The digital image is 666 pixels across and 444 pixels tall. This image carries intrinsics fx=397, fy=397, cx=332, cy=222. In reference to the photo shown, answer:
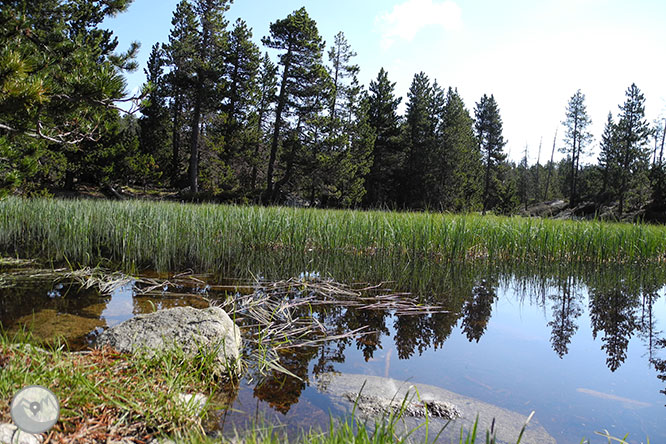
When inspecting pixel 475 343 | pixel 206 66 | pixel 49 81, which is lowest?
pixel 475 343

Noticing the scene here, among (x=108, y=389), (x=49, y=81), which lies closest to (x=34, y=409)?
(x=108, y=389)

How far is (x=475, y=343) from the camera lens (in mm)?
3324

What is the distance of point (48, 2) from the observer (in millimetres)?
5594

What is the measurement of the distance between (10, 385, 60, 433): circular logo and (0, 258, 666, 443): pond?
41.3 inches

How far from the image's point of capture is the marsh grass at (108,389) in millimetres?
1509

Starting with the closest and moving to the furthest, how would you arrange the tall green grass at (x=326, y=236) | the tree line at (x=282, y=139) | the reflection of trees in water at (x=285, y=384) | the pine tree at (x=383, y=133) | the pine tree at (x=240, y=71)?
1. the reflection of trees in water at (x=285, y=384)
2. the tall green grass at (x=326, y=236)
3. the tree line at (x=282, y=139)
4. the pine tree at (x=240, y=71)
5. the pine tree at (x=383, y=133)

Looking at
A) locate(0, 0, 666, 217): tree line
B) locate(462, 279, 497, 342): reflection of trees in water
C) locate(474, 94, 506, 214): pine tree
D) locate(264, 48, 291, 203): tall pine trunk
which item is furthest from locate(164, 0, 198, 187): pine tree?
locate(474, 94, 506, 214): pine tree

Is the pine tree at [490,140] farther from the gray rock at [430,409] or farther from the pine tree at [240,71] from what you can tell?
the gray rock at [430,409]

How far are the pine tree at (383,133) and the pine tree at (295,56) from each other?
772 cm

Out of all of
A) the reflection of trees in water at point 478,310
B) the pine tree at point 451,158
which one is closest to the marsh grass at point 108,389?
the reflection of trees in water at point 478,310

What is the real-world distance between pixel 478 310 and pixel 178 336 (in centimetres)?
319

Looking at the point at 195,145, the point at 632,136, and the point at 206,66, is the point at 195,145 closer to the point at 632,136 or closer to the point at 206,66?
the point at 206,66

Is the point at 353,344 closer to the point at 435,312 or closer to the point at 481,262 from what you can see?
the point at 435,312

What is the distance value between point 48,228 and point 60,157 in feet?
32.3
